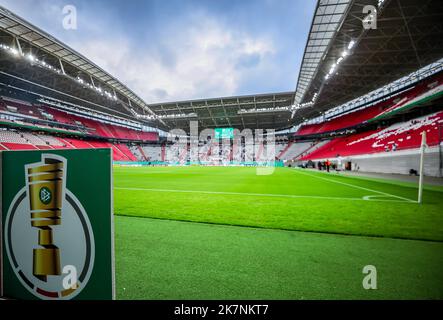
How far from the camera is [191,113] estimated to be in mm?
53312

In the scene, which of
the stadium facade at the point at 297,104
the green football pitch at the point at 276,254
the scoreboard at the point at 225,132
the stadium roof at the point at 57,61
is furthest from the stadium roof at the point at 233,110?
the green football pitch at the point at 276,254

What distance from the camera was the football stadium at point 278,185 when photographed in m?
1.96

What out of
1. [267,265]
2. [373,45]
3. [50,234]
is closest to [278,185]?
[267,265]

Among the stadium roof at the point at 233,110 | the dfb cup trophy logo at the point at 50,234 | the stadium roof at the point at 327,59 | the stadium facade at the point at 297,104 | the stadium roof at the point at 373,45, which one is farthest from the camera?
the stadium roof at the point at 233,110

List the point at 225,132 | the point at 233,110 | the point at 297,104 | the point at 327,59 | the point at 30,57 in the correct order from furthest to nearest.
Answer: the point at 225,132 → the point at 233,110 → the point at 297,104 → the point at 30,57 → the point at 327,59

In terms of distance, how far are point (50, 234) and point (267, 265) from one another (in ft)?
7.61

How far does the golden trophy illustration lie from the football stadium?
2 cm

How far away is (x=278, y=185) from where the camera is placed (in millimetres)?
11539

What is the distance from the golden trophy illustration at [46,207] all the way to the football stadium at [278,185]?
0.06 ft

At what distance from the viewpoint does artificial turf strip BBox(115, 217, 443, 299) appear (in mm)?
2004

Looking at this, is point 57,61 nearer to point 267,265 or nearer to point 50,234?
point 50,234

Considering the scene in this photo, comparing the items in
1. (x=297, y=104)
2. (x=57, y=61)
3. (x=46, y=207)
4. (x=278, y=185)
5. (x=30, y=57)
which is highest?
(x=57, y=61)

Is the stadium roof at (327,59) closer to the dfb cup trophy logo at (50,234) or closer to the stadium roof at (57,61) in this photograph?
the stadium roof at (57,61)
